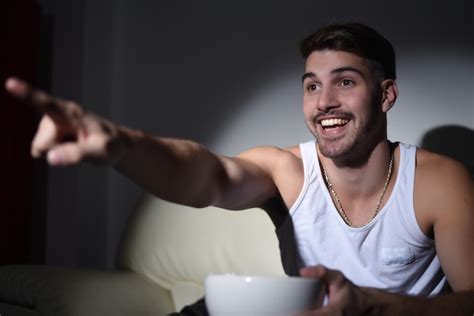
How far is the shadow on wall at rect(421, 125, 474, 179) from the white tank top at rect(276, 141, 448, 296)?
1.74 feet

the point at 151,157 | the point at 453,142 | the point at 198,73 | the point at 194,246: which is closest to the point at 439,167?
the point at 453,142

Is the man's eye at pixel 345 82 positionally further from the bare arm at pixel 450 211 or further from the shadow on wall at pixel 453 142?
the shadow on wall at pixel 453 142

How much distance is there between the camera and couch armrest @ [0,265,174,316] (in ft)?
4.80

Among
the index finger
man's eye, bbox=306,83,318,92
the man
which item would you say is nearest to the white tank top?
the man

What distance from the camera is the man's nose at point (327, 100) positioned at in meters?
1.35

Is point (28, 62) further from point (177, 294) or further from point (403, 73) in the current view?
point (403, 73)

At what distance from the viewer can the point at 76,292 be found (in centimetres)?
149

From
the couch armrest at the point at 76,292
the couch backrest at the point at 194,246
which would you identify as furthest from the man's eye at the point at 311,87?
the couch armrest at the point at 76,292

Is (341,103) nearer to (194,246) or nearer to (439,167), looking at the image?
(439,167)

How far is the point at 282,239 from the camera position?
4.60ft

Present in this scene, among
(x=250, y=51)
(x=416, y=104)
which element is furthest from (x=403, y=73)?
(x=250, y=51)

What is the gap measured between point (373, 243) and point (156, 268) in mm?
842

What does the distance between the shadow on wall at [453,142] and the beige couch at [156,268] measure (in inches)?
24.2

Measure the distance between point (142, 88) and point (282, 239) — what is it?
1.20 m
